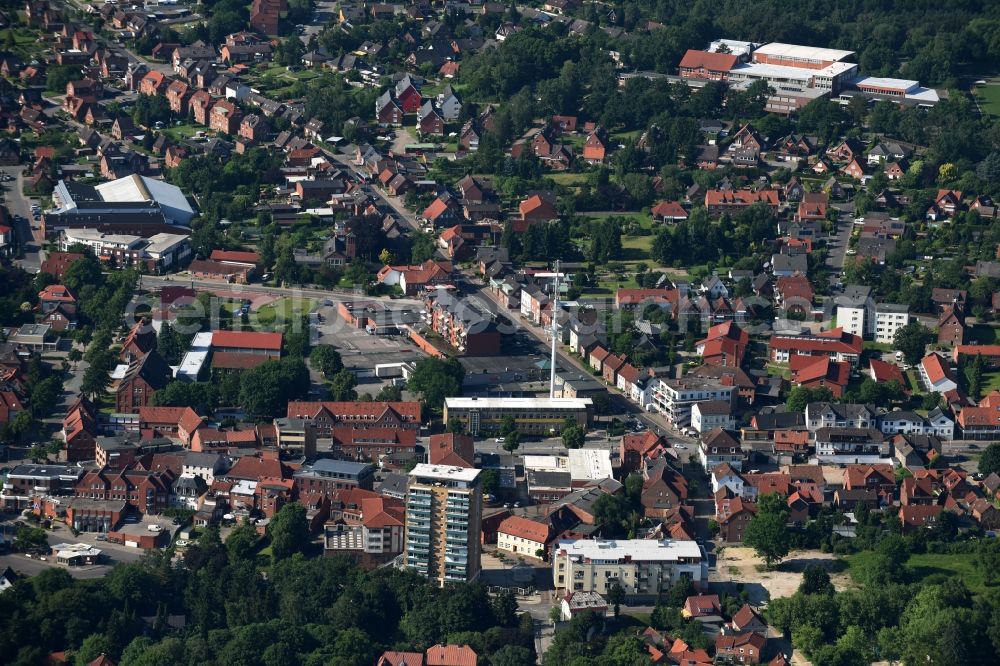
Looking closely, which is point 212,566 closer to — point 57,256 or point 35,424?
point 35,424

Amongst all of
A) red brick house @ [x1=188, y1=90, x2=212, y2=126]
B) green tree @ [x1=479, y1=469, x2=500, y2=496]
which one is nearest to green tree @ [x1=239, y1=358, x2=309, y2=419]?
green tree @ [x1=479, y1=469, x2=500, y2=496]

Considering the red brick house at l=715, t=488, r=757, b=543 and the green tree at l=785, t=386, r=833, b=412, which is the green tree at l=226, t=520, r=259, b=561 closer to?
the red brick house at l=715, t=488, r=757, b=543

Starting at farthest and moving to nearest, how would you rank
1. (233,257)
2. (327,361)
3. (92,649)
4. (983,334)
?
(233,257)
(983,334)
(327,361)
(92,649)

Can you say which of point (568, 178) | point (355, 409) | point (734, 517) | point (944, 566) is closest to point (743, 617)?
point (734, 517)

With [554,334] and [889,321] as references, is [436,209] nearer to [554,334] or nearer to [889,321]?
[554,334]

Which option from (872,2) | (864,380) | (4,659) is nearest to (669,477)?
(864,380)
